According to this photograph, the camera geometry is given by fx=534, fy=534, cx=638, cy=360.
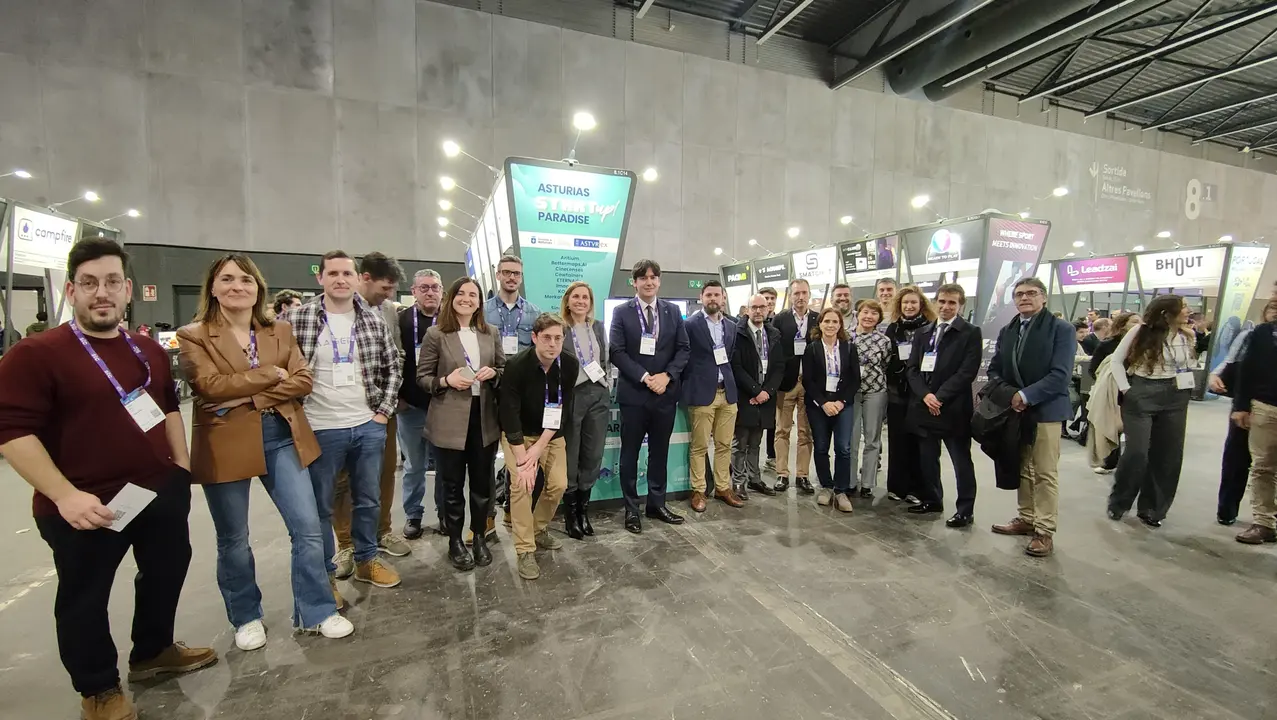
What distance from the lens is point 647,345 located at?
3541 mm

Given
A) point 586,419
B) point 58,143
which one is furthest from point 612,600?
point 58,143

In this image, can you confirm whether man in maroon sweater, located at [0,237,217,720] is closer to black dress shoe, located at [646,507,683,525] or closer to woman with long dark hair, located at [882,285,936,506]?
black dress shoe, located at [646,507,683,525]

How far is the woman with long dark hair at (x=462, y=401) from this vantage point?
284cm

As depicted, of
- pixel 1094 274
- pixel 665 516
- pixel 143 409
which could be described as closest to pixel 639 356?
pixel 665 516

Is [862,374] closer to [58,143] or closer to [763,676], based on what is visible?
[763,676]

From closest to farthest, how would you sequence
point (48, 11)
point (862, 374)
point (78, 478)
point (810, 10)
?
point (78, 478) < point (862, 374) < point (48, 11) < point (810, 10)

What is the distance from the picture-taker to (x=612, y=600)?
265 cm

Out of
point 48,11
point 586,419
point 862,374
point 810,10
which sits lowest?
point 586,419

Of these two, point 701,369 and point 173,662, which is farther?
point 701,369

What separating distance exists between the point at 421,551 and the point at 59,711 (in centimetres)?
153

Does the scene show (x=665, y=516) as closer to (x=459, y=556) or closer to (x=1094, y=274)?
(x=459, y=556)

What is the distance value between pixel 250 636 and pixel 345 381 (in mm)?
1113

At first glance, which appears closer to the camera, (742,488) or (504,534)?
(504,534)

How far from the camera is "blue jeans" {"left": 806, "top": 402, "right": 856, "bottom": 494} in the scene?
4.03 m
